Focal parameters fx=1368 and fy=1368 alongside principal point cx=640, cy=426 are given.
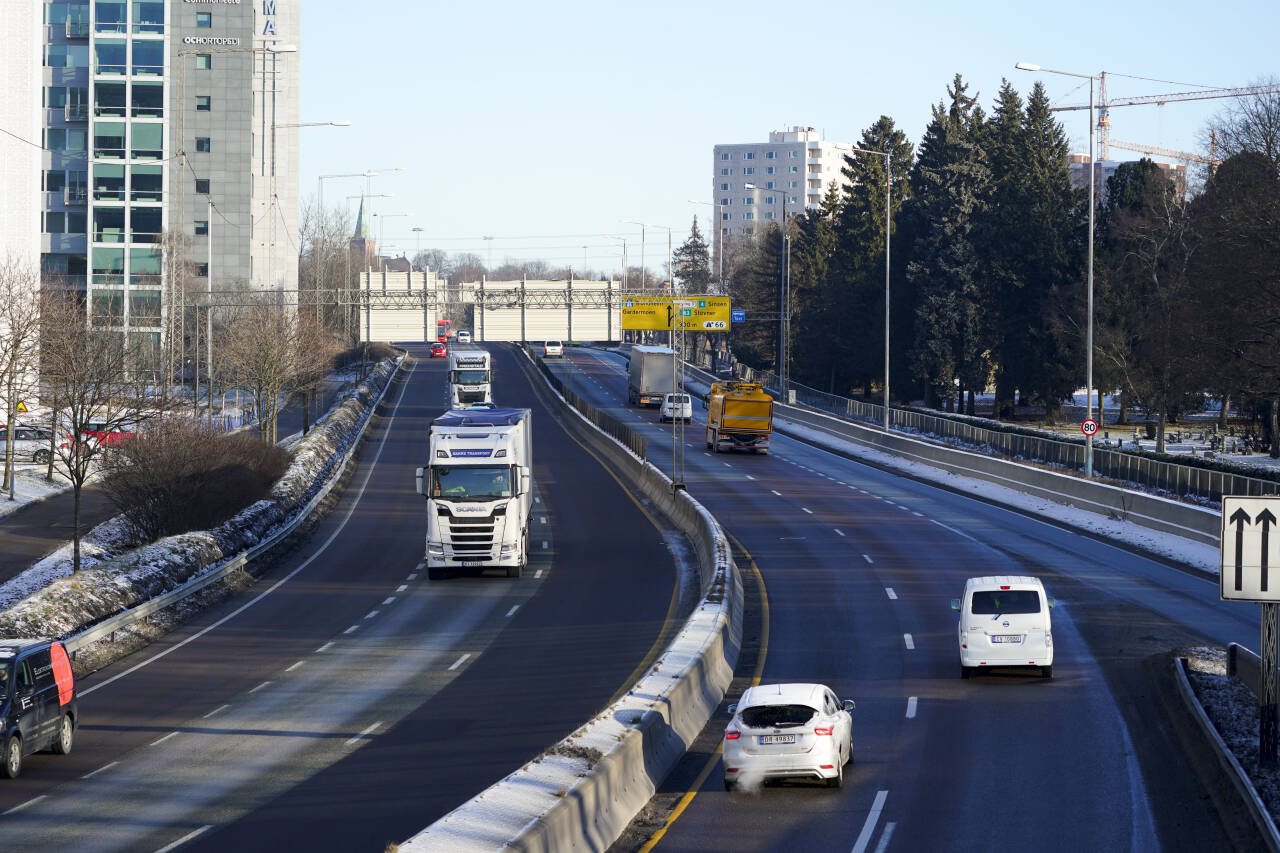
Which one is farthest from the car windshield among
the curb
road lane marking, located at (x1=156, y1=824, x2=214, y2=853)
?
road lane marking, located at (x1=156, y1=824, x2=214, y2=853)

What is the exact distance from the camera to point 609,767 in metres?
14.4

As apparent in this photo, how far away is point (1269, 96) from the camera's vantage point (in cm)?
6575

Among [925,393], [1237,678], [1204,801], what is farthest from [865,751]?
[925,393]

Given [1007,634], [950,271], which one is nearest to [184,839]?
[1007,634]

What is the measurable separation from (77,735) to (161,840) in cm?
656

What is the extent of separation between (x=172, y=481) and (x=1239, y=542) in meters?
34.5

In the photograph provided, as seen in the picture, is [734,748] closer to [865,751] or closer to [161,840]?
[865,751]

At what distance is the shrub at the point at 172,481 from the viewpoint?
43.1m

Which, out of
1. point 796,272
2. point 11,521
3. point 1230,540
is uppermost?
point 796,272

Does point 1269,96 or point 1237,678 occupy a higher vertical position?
point 1269,96

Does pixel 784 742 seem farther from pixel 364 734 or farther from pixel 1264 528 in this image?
pixel 364 734

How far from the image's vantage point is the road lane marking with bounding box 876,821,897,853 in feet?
46.5

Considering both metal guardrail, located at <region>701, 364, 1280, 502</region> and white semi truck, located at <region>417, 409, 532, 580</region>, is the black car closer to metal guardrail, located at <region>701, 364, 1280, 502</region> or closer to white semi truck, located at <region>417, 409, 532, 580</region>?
white semi truck, located at <region>417, 409, 532, 580</region>

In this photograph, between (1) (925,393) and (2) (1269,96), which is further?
(1) (925,393)
